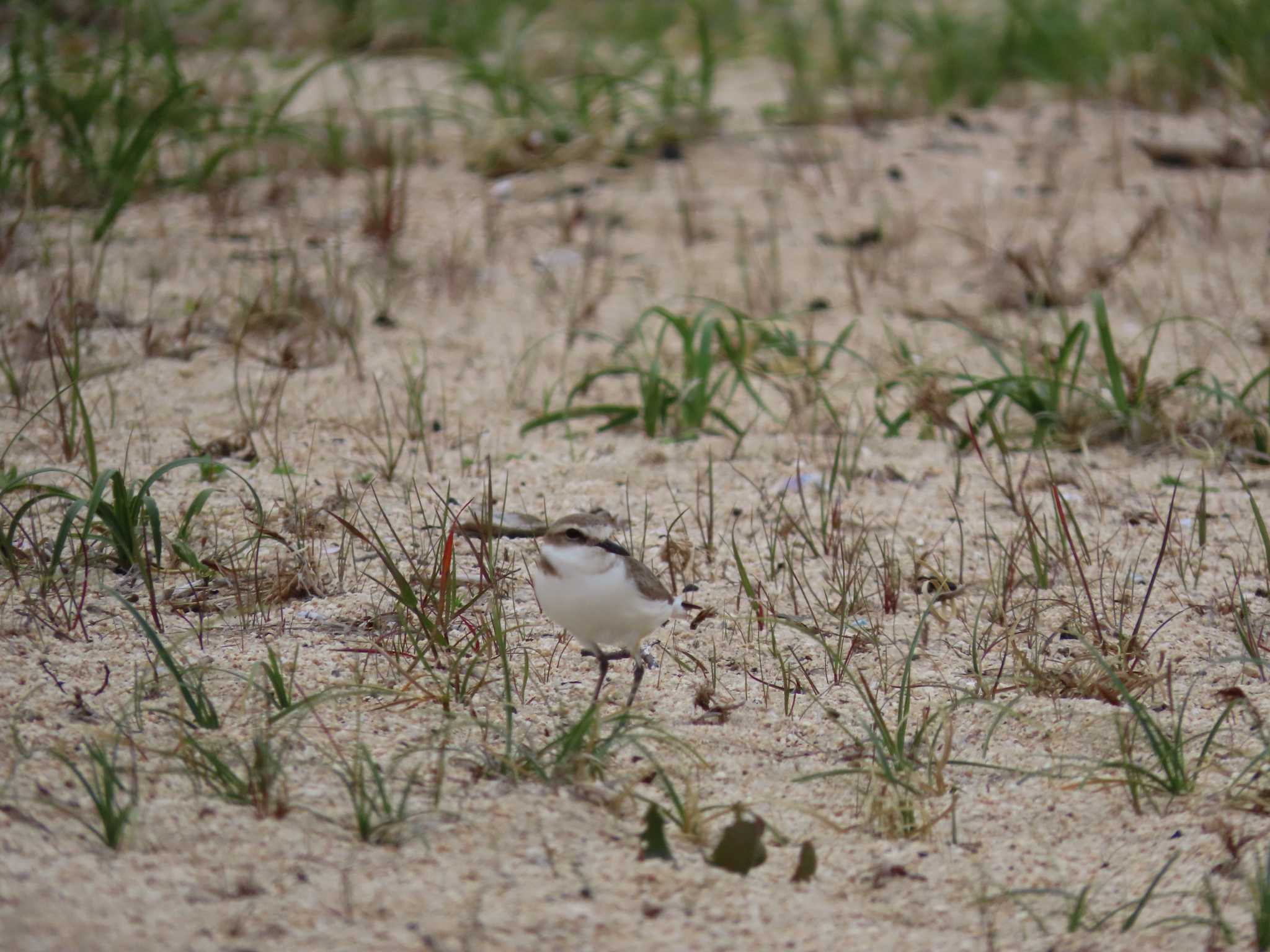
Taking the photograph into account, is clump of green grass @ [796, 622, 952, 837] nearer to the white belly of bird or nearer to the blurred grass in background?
the white belly of bird

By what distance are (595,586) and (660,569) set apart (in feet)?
3.18

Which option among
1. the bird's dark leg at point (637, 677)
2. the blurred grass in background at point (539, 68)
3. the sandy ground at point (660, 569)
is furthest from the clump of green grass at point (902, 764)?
the blurred grass in background at point (539, 68)

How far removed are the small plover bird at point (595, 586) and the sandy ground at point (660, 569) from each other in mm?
260

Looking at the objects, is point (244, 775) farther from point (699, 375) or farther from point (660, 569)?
point (699, 375)

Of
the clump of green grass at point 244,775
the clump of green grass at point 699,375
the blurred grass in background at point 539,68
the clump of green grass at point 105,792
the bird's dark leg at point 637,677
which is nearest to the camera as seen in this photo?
the clump of green grass at point 105,792

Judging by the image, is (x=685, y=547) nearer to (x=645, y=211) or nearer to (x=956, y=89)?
(x=645, y=211)

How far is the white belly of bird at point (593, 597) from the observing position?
2.63 meters

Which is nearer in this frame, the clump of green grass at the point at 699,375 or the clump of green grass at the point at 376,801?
the clump of green grass at the point at 376,801

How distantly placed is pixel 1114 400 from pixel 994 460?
1.64ft

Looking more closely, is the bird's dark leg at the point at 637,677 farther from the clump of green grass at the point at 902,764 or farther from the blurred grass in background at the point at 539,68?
the blurred grass in background at the point at 539,68

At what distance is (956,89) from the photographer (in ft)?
24.9

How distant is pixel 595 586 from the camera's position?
2.62m

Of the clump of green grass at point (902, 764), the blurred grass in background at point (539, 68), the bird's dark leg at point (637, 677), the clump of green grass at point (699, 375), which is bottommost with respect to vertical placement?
the clump of green grass at point (902, 764)

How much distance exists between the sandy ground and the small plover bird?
26 centimetres
